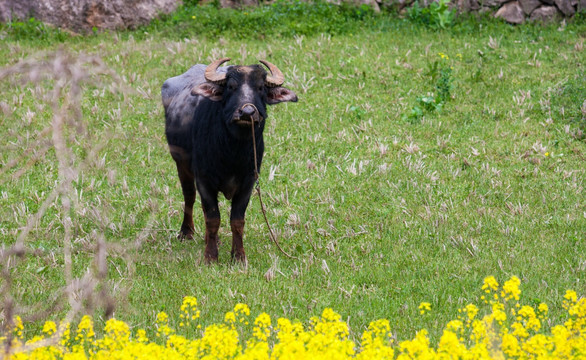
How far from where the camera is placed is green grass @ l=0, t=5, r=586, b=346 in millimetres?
6359

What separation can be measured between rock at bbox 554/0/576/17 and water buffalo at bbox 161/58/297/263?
8617 mm

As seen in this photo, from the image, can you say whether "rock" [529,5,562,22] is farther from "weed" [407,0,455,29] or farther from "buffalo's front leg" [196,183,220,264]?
"buffalo's front leg" [196,183,220,264]

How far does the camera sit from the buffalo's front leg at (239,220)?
7004mm

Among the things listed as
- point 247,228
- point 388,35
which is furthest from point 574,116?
point 247,228

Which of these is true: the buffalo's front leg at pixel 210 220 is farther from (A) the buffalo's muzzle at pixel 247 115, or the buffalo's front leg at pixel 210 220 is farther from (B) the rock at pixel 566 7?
(B) the rock at pixel 566 7

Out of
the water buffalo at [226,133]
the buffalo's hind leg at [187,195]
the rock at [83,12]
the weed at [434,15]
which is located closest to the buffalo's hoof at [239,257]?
the water buffalo at [226,133]

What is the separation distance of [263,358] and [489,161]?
603cm

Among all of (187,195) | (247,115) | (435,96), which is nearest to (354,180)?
(187,195)

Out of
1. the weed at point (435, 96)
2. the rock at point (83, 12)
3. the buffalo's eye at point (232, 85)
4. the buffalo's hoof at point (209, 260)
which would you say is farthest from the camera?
the rock at point (83, 12)

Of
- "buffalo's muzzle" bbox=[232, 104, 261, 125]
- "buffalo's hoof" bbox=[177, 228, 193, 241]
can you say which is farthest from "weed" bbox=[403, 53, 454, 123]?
"buffalo's muzzle" bbox=[232, 104, 261, 125]

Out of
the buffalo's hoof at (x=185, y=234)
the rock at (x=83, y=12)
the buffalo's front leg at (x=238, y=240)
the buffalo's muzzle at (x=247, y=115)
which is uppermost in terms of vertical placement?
the buffalo's muzzle at (x=247, y=115)

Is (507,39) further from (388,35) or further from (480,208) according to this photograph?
(480,208)

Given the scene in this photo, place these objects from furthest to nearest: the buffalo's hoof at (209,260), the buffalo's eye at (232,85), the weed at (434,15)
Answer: the weed at (434,15) → the buffalo's hoof at (209,260) → the buffalo's eye at (232,85)

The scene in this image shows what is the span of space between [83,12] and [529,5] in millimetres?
8134
